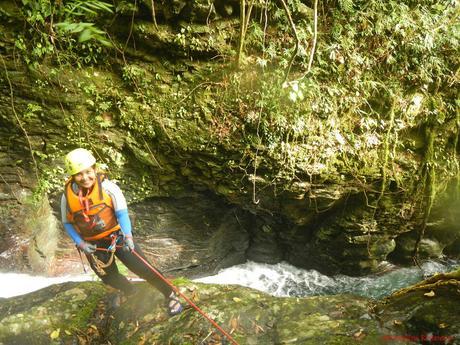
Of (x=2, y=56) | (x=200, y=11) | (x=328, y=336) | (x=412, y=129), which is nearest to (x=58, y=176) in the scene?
(x=2, y=56)

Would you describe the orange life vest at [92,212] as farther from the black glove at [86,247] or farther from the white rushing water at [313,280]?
the white rushing water at [313,280]

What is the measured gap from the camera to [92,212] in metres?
3.16

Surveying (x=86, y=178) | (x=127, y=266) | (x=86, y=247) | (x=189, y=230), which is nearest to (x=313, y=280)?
(x=189, y=230)

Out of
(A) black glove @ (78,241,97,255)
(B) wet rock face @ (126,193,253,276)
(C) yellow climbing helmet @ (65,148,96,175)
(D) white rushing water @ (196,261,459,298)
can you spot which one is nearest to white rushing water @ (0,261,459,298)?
(D) white rushing water @ (196,261,459,298)

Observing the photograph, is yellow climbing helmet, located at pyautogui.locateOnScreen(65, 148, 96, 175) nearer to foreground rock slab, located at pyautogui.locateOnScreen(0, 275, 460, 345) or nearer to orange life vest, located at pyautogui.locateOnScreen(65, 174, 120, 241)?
orange life vest, located at pyautogui.locateOnScreen(65, 174, 120, 241)

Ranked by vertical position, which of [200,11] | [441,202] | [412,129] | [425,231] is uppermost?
[200,11]

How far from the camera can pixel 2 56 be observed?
4539 mm

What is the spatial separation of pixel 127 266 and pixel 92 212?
2.78ft

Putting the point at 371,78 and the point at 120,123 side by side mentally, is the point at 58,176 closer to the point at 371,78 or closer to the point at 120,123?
the point at 120,123

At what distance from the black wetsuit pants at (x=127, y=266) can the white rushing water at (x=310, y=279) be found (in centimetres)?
268

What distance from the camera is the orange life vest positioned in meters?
3.12

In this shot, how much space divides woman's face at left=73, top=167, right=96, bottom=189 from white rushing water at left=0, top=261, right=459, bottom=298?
12.1 feet

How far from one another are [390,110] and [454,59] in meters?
1.39

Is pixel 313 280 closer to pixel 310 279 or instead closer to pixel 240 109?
pixel 310 279
